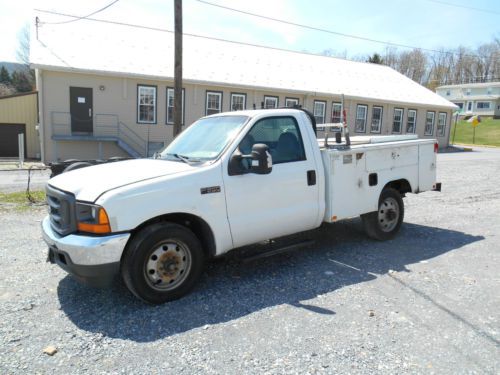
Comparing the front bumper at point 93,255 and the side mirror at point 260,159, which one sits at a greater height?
the side mirror at point 260,159

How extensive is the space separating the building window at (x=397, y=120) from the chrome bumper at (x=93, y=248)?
2821 cm

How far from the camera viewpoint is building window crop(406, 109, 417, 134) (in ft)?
98.5

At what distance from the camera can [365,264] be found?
5.39 m

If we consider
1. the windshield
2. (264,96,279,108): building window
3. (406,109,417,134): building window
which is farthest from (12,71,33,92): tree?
the windshield

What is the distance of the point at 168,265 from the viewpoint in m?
4.16

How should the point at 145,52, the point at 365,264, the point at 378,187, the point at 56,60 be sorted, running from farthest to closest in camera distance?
the point at 145,52, the point at 56,60, the point at 378,187, the point at 365,264

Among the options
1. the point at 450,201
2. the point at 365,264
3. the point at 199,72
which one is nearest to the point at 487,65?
the point at 199,72

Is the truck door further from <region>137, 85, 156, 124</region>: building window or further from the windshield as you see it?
<region>137, 85, 156, 124</region>: building window

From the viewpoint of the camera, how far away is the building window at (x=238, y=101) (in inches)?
868

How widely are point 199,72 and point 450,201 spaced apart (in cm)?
1484

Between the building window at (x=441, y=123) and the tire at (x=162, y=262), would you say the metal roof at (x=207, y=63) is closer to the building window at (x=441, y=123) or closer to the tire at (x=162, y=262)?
the building window at (x=441, y=123)

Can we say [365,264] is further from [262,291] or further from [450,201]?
[450,201]

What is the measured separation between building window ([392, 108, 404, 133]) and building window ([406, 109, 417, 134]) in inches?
32.8

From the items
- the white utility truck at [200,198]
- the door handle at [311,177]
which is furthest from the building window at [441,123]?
the door handle at [311,177]
